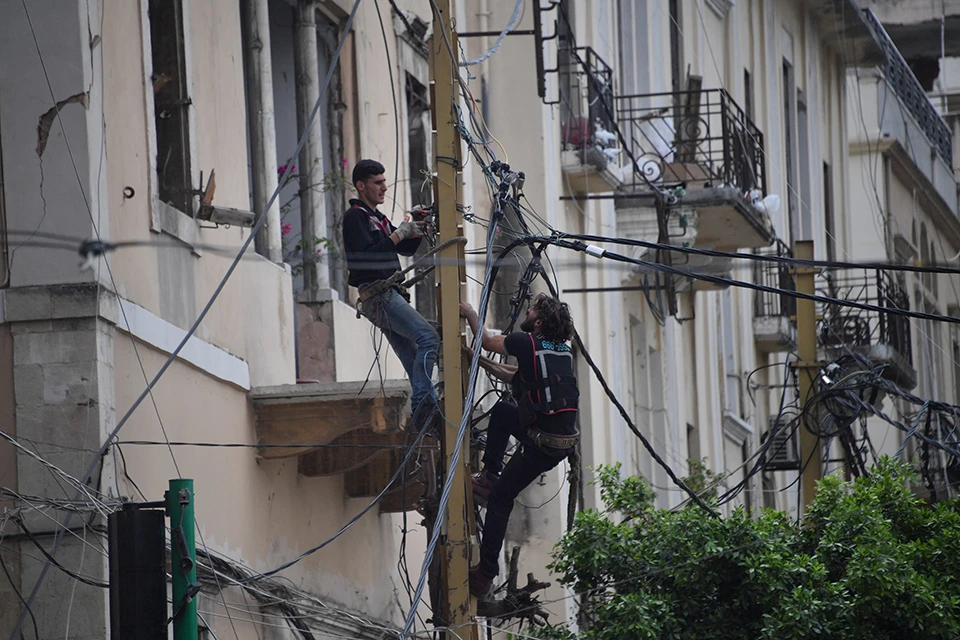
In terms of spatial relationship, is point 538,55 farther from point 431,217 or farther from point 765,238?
point 765,238

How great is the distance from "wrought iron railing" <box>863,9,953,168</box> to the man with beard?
868 inches

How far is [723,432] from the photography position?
25.8 metres

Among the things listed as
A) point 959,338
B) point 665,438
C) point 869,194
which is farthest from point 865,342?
point 959,338

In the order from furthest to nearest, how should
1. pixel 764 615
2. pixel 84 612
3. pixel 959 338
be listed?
1. pixel 959 338
2. pixel 764 615
3. pixel 84 612

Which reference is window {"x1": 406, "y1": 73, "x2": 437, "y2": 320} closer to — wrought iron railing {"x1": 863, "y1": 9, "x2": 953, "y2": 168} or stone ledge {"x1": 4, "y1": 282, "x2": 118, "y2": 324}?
stone ledge {"x1": 4, "y1": 282, "x2": 118, "y2": 324}

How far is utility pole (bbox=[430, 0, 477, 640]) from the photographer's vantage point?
1076cm

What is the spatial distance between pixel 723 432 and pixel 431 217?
47.8 feet

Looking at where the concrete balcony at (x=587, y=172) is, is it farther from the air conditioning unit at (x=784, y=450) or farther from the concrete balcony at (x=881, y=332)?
the concrete balcony at (x=881, y=332)

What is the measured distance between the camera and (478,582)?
11164 millimetres

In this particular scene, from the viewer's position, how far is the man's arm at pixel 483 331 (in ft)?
36.3

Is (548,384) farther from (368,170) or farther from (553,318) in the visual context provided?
(368,170)

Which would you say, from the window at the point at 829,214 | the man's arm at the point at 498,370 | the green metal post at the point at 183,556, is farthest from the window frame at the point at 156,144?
the window at the point at 829,214

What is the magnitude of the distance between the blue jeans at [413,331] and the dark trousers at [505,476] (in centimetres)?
47

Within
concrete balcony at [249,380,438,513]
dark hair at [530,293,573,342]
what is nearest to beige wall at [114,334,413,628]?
concrete balcony at [249,380,438,513]
